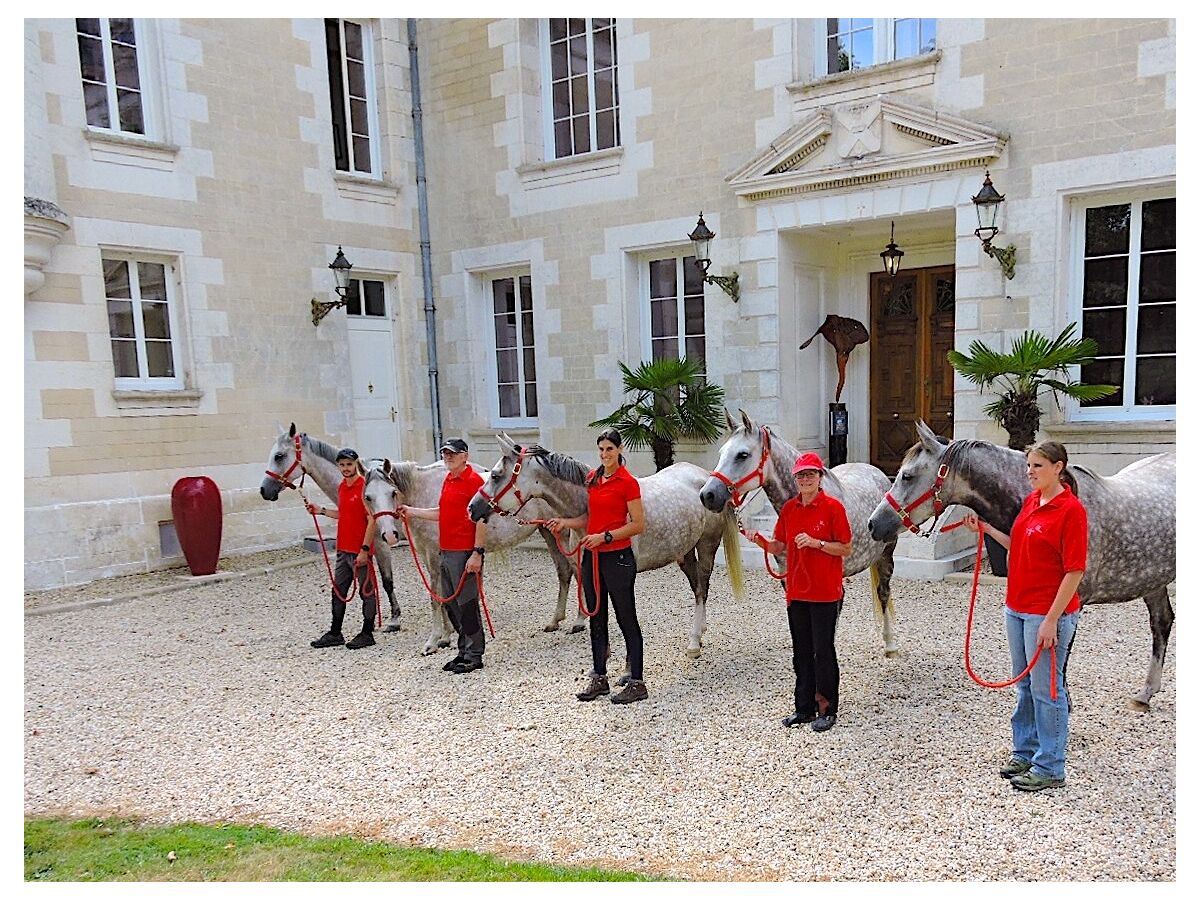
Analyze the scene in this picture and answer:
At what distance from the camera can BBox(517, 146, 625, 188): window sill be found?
33.2 ft

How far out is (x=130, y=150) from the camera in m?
9.00

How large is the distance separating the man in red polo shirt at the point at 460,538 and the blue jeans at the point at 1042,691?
318cm

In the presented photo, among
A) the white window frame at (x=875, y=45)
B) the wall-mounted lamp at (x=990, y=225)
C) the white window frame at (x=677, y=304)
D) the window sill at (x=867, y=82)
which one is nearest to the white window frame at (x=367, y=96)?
the white window frame at (x=677, y=304)

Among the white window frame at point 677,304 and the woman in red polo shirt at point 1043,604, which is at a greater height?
the white window frame at point 677,304

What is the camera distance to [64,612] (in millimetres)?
7789

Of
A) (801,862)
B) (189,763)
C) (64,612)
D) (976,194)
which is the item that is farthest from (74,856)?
(976,194)

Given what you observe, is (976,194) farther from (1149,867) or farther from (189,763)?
(189,763)

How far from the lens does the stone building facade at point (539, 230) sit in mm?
7750

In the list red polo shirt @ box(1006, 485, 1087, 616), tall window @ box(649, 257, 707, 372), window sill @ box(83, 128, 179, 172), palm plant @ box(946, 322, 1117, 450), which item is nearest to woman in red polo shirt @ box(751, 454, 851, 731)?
red polo shirt @ box(1006, 485, 1087, 616)

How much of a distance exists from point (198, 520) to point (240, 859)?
623 cm

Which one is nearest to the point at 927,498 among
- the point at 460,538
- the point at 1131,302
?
the point at 460,538

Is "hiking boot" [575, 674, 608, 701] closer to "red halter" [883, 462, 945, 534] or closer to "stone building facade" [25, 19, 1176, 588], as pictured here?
"red halter" [883, 462, 945, 534]

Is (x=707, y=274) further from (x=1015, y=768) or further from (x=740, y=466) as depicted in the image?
(x=1015, y=768)

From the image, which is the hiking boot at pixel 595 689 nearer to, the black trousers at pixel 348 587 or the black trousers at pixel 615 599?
the black trousers at pixel 615 599
